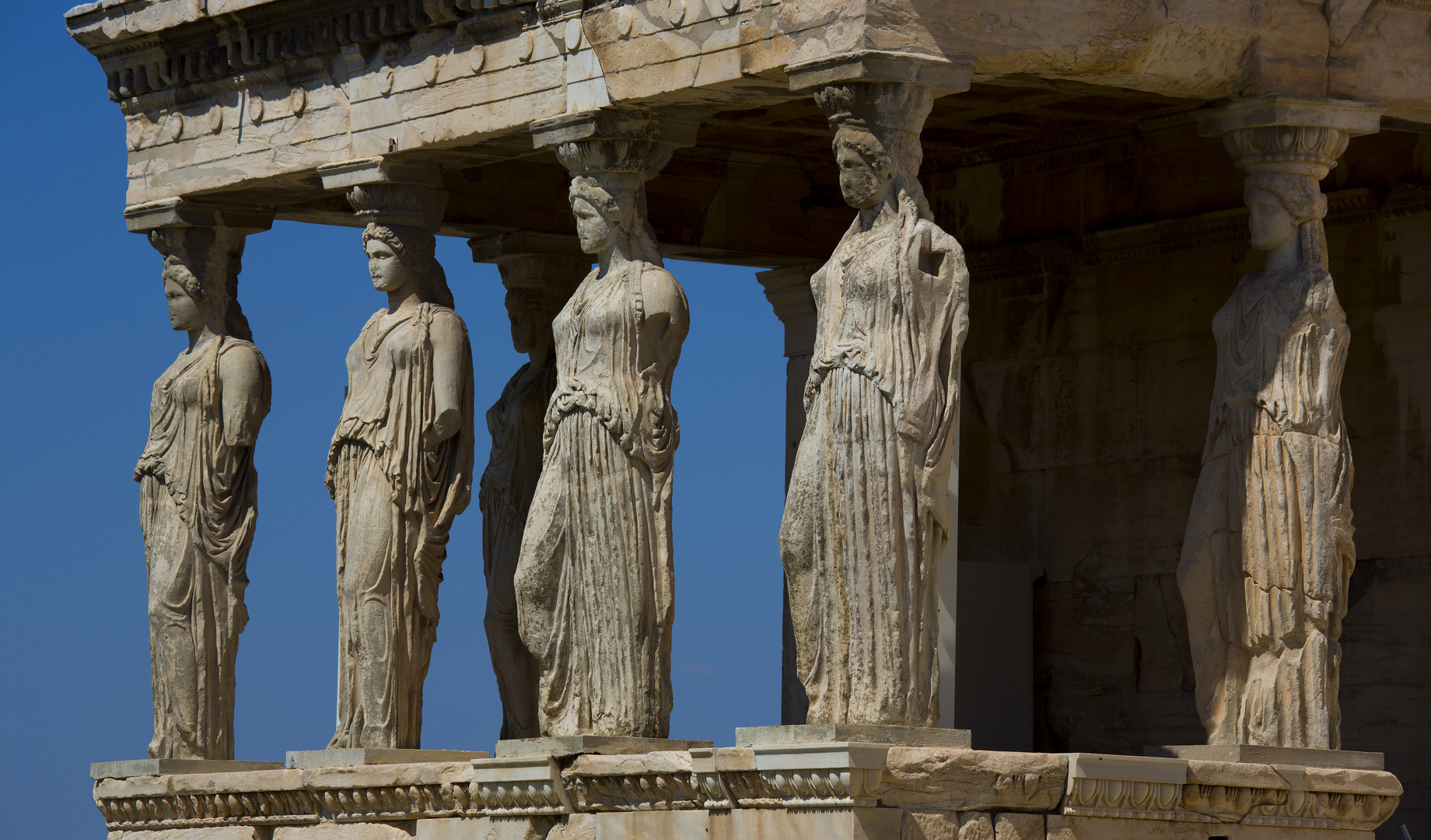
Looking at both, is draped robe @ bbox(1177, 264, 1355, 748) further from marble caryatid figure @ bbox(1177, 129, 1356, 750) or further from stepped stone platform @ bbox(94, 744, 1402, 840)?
stepped stone platform @ bbox(94, 744, 1402, 840)

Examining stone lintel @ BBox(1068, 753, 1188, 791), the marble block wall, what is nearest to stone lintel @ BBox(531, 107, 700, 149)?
stone lintel @ BBox(1068, 753, 1188, 791)

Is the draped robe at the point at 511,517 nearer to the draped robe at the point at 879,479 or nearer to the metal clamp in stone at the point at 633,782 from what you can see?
the metal clamp in stone at the point at 633,782

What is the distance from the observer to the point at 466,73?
47.7 ft

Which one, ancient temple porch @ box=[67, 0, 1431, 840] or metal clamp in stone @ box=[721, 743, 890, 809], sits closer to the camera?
metal clamp in stone @ box=[721, 743, 890, 809]

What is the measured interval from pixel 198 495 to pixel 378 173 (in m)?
2.13

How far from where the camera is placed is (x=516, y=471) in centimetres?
1652

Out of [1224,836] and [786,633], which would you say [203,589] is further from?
[1224,836]

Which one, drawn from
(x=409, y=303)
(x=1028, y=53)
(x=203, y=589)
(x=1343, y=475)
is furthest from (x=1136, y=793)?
(x=203, y=589)

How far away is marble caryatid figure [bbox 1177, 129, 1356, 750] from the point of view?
43.1ft

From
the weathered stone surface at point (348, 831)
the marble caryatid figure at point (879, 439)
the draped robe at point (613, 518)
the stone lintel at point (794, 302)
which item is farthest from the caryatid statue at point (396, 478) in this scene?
the stone lintel at point (794, 302)

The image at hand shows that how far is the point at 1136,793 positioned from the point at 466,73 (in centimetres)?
476

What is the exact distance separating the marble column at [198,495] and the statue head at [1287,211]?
554 cm

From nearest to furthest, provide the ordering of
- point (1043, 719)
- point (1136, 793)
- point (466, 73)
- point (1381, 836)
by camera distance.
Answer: point (1136, 793) → point (466, 73) → point (1381, 836) → point (1043, 719)

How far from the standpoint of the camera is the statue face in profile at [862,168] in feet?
40.5
